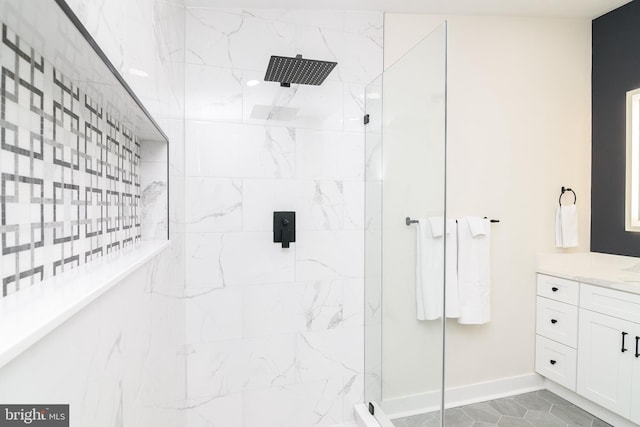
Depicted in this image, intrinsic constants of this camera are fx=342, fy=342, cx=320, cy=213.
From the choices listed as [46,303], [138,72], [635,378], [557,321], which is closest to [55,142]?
[46,303]

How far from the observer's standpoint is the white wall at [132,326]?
45 cm

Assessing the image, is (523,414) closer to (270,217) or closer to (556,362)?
(556,362)

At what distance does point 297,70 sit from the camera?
169 centimetres

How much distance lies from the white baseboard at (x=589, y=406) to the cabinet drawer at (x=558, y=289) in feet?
2.08

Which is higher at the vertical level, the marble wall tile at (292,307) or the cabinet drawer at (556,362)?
the marble wall tile at (292,307)

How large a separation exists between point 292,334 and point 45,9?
1.92 m

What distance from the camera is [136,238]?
115cm

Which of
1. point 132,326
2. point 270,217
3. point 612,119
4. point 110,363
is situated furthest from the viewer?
point 612,119

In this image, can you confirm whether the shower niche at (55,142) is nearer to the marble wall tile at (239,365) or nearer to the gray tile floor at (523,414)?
the marble wall tile at (239,365)

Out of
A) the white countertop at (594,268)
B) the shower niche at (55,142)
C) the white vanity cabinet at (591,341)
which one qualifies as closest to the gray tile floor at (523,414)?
the white vanity cabinet at (591,341)

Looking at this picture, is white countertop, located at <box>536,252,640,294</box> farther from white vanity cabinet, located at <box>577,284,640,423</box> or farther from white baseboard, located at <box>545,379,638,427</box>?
white baseboard, located at <box>545,379,638,427</box>

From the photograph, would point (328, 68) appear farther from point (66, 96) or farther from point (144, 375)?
point (144, 375)

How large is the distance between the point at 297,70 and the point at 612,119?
2.37 metres

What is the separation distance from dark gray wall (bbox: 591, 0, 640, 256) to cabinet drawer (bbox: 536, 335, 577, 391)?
81 centimetres
